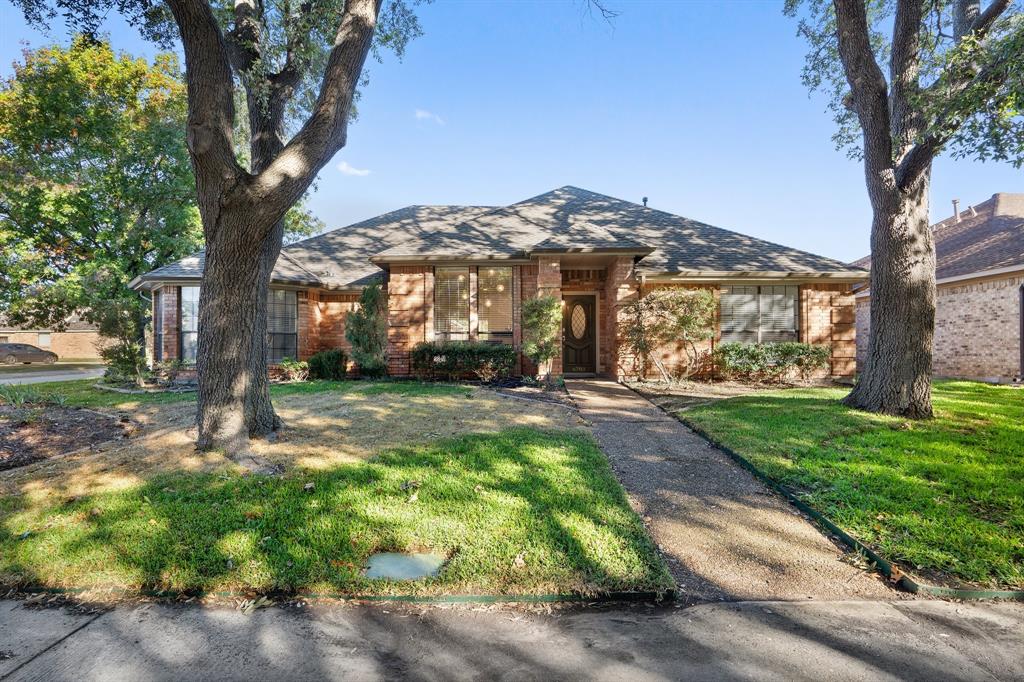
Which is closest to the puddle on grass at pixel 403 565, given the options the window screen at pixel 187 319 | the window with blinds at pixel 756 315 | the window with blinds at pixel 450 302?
the window with blinds at pixel 450 302

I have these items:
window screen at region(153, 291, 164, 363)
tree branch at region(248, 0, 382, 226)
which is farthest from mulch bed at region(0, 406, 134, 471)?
window screen at region(153, 291, 164, 363)

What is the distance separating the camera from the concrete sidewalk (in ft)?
6.31

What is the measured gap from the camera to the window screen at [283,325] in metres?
12.2

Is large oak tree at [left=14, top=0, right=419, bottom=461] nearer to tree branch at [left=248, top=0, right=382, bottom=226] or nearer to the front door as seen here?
tree branch at [left=248, top=0, right=382, bottom=226]

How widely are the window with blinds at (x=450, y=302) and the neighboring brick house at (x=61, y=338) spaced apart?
3193cm

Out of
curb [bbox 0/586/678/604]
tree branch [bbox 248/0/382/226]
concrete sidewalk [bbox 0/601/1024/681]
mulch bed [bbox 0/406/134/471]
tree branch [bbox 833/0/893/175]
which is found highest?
tree branch [bbox 833/0/893/175]

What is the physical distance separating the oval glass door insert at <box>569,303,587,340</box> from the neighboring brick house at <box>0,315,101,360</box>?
34823 millimetres

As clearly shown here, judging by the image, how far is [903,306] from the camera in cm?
671

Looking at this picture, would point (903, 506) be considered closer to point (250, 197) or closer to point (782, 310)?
point (250, 197)

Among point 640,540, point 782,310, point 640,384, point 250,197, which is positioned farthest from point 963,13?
point 250,197

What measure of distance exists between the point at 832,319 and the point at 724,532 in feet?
37.9

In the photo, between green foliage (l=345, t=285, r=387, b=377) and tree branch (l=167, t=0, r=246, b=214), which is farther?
green foliage (l=345, t=285, r=387, b=377)

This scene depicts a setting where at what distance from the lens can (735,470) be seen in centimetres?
448

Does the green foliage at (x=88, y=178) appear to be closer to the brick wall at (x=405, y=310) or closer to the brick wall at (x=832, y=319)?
the brick wall at (x=405, y=310)
